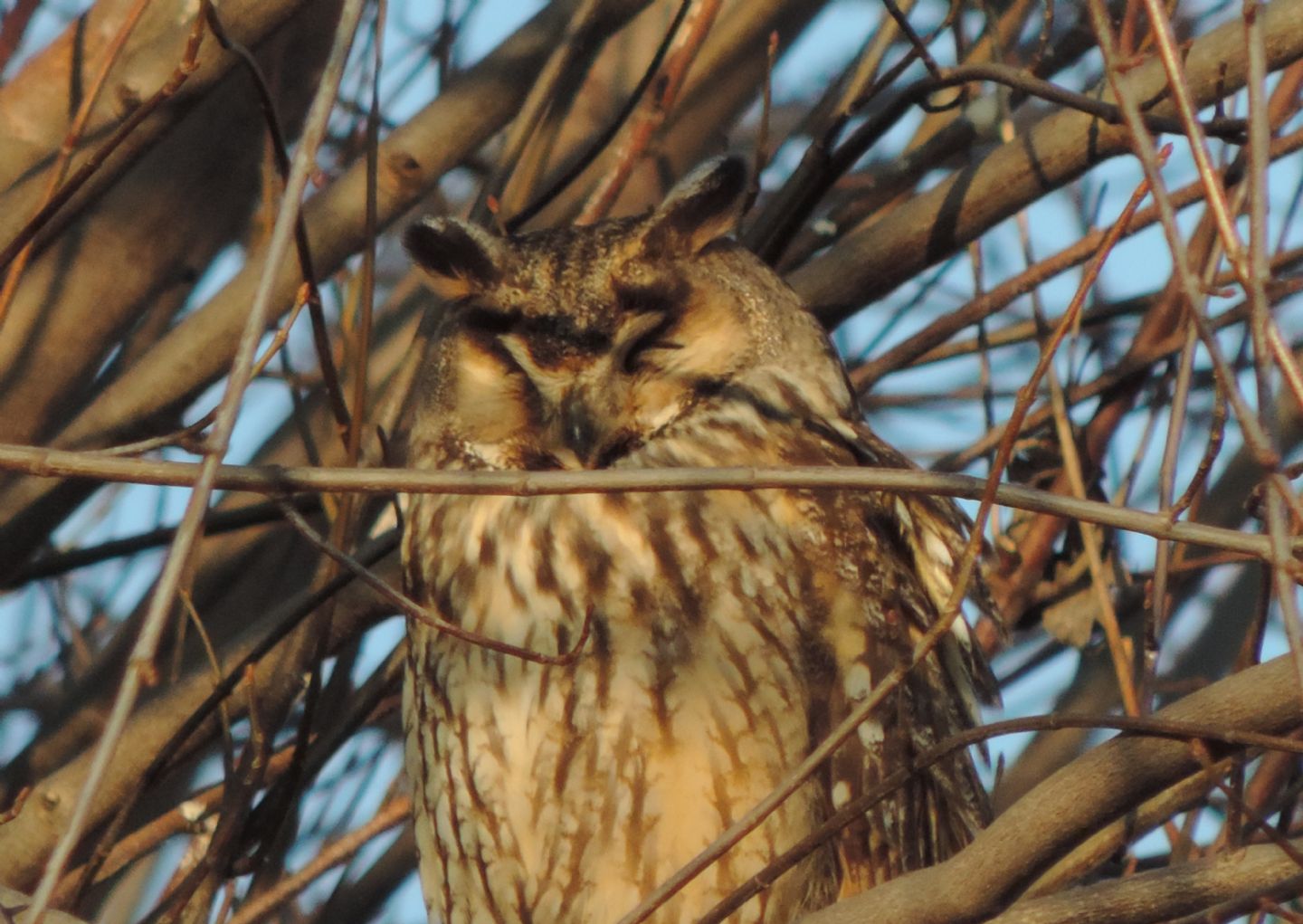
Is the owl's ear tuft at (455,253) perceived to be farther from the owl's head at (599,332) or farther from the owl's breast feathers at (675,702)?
the owl's breast feathers at (675,702)

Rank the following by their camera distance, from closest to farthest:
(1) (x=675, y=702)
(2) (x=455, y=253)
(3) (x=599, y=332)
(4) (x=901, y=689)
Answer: (1) (x=675, y=702), (4) (x=901, y=689), (3) (x=599, y=332), (2) (x=455, y=253)

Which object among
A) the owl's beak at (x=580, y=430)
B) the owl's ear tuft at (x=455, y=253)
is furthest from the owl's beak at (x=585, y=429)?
the owl's ear tuft at (x=455, y=253)

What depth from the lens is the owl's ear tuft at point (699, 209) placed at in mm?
2941

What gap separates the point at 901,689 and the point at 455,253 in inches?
40.1

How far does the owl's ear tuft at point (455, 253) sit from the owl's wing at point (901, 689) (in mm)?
637

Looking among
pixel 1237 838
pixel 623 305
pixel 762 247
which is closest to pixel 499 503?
pixel 623 305

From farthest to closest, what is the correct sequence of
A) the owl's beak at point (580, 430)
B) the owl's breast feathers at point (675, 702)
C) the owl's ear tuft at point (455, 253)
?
the owl's ear tuft at point (455, 253) → the owl's beak at point (580, 430) → the owl's breast feathers at point (675, 702)

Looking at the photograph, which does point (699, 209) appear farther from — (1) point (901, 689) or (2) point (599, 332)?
(1) point (901, 689)

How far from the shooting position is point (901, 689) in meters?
2.62

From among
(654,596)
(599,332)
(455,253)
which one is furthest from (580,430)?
(455,253)

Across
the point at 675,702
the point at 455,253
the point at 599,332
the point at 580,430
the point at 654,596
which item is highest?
the point at 455,253

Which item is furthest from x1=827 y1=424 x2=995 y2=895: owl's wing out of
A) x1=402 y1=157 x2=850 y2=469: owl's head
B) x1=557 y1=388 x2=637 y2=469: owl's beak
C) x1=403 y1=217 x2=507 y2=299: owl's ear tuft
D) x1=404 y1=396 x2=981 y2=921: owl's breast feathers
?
x1=403 y1=217 x2=507 y2=299: owl's ear tuft

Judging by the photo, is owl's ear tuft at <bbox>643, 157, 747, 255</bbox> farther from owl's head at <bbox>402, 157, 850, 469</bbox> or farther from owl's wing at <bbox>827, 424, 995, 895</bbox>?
owl's wing at <bbox>827, 424, 995, 895</bbox>

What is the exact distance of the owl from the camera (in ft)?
8.20
